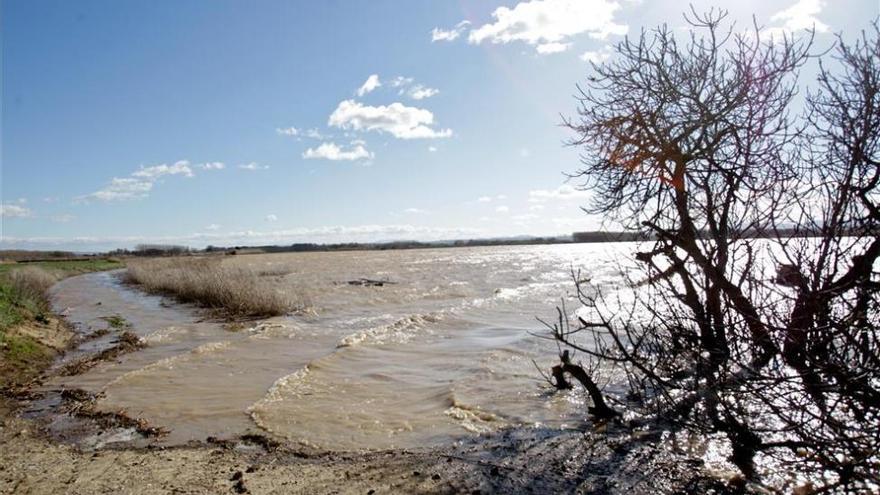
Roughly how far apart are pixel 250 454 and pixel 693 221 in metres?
5.91

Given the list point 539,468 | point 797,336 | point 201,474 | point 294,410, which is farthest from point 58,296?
point 797,336

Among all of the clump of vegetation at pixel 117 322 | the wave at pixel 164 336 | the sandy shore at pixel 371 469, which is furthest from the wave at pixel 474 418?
the clump of vegetation at pixel 117 322

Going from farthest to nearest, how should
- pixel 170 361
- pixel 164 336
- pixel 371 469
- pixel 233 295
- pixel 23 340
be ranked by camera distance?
pixel 233 295 → pixel 164 336 → pixel 23 340 → pixel 170 361 → pixel 371 469

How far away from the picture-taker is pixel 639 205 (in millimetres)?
7906

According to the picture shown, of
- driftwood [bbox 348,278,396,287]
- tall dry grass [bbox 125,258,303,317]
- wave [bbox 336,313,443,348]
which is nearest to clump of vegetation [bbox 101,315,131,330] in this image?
tall dry grass [bbox 125,258,303,317]

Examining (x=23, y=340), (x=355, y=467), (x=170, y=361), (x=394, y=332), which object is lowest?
(x=394, y=332)

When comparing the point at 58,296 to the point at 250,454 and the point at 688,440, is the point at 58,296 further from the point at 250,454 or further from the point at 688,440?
the point at 688,440

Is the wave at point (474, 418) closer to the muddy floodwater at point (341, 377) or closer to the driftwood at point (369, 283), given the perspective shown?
the muddy floodwater at point (341, 377)

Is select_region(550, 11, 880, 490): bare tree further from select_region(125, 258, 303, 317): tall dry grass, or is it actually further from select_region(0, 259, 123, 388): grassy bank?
select_region(125, 258, 303, 317): tall dry grass

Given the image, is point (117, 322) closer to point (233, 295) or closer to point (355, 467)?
point (233, 295)

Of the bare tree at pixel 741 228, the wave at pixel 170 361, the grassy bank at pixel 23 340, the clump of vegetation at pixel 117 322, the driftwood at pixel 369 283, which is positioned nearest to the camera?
the bare tree at pixel 741 228

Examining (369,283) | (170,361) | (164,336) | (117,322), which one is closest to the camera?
(170,361)

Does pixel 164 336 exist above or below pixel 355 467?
below

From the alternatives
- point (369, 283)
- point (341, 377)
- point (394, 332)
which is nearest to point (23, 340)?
point (341, 377)
